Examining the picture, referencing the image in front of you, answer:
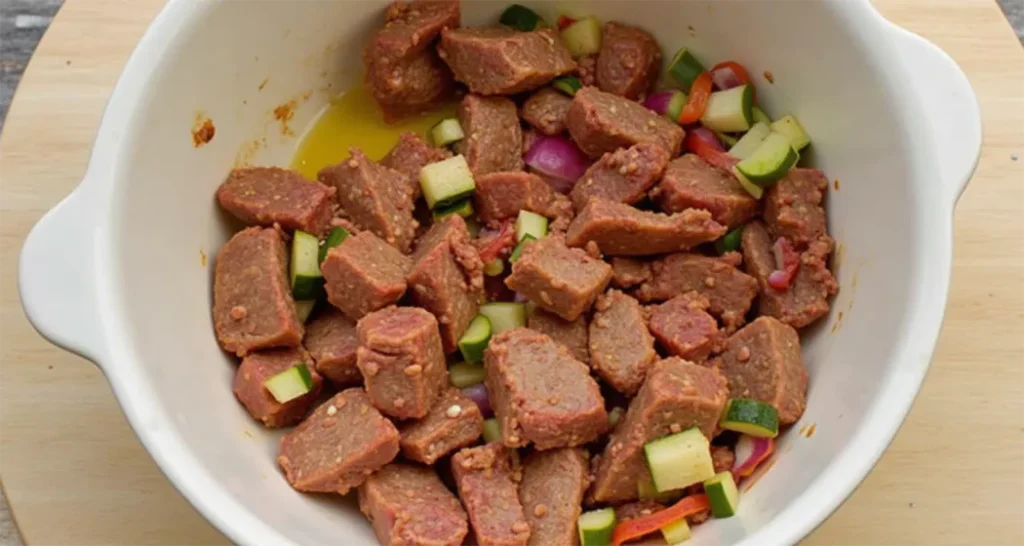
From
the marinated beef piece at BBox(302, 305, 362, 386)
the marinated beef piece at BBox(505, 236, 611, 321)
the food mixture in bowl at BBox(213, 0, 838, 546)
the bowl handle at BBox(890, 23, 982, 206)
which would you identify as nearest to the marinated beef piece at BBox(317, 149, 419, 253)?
the food mixture in bowl at BBox(213, 0, 838, 546)

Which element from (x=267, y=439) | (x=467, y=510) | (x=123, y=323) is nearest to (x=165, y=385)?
(x=123, y=323)

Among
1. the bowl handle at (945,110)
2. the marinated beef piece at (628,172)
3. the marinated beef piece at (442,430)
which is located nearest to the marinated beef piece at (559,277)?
the marinated beef piece at (628,172)

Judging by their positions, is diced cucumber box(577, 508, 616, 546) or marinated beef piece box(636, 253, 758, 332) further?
marinated beef piece box(636, 253, 758, 332)

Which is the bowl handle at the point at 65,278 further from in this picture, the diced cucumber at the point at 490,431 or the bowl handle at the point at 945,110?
the bowl handle at the point at 945,110

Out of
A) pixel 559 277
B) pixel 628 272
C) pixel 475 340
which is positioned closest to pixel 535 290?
pixel 559 277

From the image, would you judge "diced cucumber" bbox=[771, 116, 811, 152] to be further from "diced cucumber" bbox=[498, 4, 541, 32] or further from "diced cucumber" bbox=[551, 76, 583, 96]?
"diced cucumber" bbox=[498, 4, 541, 32]
